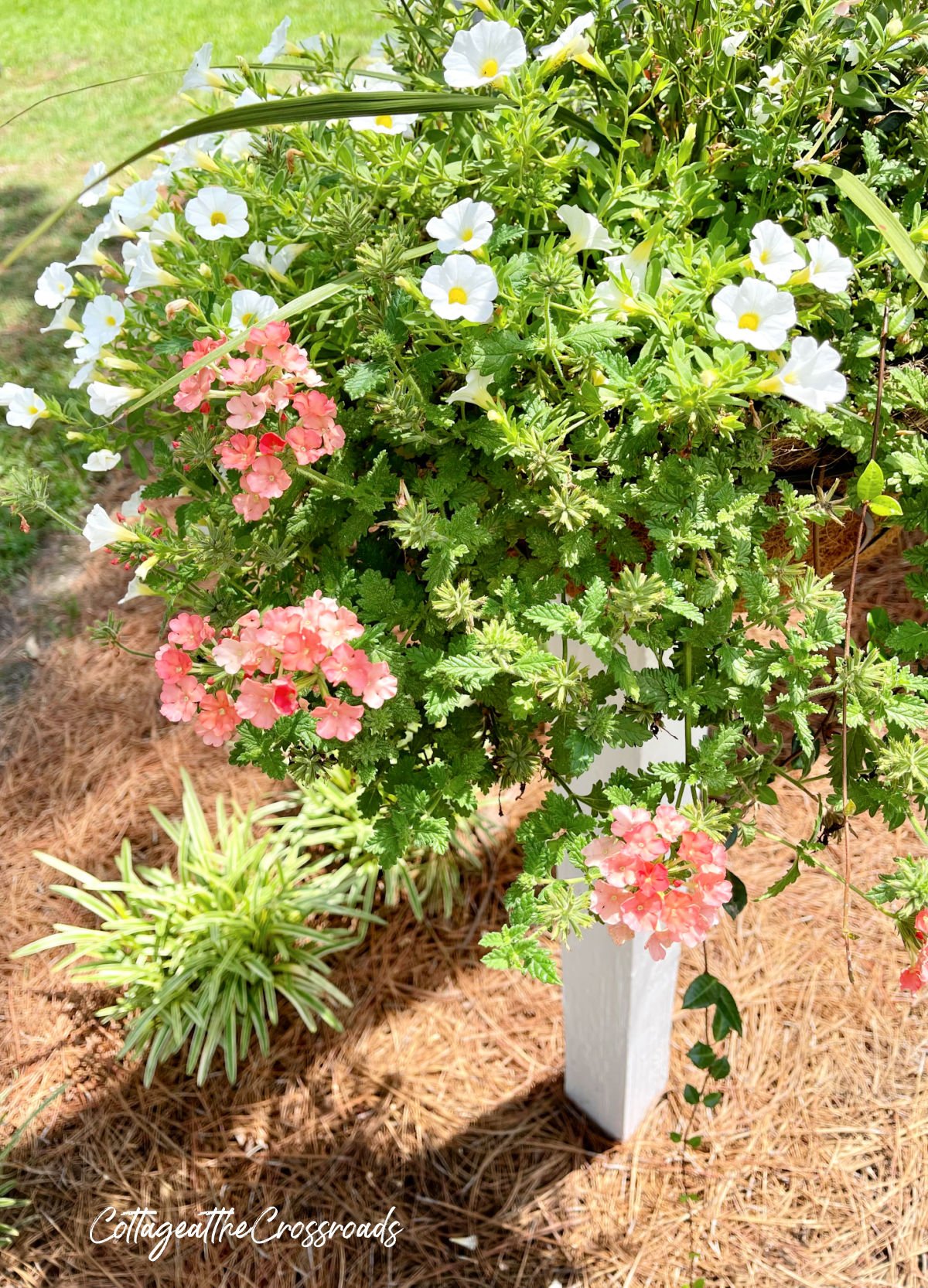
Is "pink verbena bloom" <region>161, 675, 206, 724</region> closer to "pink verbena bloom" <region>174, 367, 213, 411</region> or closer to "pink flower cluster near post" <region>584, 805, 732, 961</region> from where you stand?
"pink verbena bloom" <region>174, 367, 213, 411</region>

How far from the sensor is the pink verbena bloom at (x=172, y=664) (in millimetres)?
898

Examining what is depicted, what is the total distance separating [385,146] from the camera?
40.2 inches

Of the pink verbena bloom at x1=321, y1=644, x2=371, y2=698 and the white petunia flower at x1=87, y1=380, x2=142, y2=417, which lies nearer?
the pink verbena bloom at x1=321, y1=644, x2=371, y2=698

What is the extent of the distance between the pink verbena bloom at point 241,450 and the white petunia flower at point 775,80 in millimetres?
621

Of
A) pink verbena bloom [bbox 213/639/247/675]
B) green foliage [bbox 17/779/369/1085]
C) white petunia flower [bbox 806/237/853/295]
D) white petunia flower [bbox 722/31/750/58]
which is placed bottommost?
green foliage [bbox 17/779/369/1085]

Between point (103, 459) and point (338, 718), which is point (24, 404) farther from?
point (338, 718)

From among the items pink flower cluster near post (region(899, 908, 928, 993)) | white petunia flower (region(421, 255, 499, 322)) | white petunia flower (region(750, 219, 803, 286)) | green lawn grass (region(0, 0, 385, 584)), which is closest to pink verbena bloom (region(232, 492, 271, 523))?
white petunia flower (region(421, 255, 499, 322))

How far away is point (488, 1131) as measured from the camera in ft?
6.77

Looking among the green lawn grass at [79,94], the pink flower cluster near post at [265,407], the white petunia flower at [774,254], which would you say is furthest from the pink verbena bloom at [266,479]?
the green lawn grass at [79,94]

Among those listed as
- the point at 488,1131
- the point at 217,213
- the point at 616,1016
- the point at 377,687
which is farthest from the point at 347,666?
the point at 488,1131

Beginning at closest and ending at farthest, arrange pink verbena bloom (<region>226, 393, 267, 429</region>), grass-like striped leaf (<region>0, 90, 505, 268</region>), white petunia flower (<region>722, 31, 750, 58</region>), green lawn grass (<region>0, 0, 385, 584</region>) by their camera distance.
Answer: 1. grass-like striped leaf (<region>0, 90, 505, 268</region>)
2. pink verbena bloom (<region>226, 393, 267, 429</region>)
3. white petunia flower (<region>722, 31, 750, 58</region>)
4. green lawn grass (<region>0, 0, 385, 584</region>)

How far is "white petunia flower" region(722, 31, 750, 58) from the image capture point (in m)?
0.94

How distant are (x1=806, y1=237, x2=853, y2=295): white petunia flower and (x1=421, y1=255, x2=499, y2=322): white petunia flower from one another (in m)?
0.27

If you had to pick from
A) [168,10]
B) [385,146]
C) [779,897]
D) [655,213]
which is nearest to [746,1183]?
[779,897]
